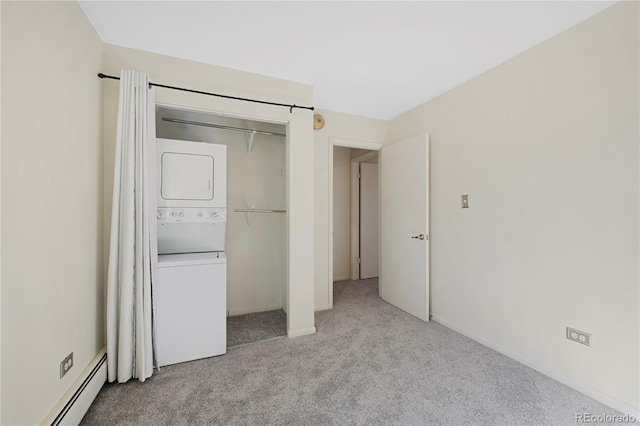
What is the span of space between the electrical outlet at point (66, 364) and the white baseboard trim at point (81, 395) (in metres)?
0.12

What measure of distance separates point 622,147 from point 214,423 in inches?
114

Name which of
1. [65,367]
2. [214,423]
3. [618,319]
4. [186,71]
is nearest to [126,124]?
[186,71]

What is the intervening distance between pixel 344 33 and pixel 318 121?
1293mm

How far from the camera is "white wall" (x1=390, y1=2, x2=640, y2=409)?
1594 millimetres

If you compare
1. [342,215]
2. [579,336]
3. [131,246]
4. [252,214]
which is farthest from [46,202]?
[342,215]

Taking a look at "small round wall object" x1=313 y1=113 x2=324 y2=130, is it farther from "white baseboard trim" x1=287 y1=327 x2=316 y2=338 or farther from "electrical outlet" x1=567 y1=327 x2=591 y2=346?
"electrical outlet" x1=567 y1=327 x2=591 y2=346

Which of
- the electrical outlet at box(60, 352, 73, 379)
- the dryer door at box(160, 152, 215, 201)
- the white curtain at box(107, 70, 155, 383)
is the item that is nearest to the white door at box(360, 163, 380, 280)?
the dryer door at box(160, 152, 215, 201)

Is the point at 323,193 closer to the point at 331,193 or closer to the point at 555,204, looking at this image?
the point at 331,193

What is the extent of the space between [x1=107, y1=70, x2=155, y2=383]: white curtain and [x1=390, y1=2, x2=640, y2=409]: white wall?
274 centimetres

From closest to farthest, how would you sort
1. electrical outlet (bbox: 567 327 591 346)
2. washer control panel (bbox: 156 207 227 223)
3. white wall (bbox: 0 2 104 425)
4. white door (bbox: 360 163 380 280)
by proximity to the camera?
white wall (bbox: 0 2 104 425), electrical outlet (bbox: 567 327 591 346), washer control panel (bbox: 156 207 227 223), white door (bbox: 360 163 380 280)

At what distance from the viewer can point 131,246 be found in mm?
1851

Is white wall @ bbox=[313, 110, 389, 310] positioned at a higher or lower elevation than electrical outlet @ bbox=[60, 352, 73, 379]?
higher

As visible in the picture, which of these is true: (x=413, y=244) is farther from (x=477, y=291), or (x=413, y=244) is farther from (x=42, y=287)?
(x=42, y=287)

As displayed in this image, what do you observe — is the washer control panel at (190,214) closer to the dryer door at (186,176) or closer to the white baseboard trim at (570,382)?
the dryer door at (186,176)
